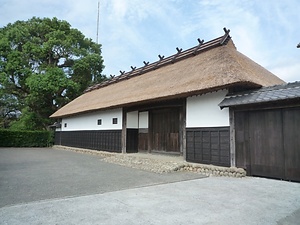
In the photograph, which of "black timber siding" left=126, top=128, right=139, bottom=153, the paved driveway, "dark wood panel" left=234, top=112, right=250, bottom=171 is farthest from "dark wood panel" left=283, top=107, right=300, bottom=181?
"black timber siding" left=126, top=128, right=139, bottom=153

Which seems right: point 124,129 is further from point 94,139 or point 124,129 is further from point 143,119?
point 94,139

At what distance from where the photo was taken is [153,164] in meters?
8.09

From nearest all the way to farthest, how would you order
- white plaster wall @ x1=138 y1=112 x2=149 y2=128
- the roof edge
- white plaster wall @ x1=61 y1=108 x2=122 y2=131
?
1. the roof edge
2. white plaster wall @ x1=138 y1=112 x2=149 y2=128
3. white plaster wall @ x1=61 y1=108 x2=122 y2=131

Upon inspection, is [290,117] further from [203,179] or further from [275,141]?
[203,179]

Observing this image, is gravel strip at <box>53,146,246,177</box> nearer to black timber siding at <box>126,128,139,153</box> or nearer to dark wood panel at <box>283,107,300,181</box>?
dark wood panel at <box>283,107,300,181</box>

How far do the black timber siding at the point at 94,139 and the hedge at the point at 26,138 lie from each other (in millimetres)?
2053

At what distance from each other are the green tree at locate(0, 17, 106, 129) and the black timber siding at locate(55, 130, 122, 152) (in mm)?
4064

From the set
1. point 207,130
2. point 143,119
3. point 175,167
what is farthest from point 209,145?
point 143,119

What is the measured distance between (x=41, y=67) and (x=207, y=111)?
1777 centimetres

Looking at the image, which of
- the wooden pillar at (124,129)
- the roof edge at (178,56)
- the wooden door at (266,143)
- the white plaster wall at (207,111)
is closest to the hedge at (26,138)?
the roof edge at (178,56)

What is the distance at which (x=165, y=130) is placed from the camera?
34.1 feet

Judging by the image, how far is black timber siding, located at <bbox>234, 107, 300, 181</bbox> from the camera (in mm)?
5582

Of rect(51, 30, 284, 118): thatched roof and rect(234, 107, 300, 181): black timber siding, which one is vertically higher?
rect(51, 30, 284, 118): thatched roof

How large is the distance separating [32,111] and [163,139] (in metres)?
16.7
